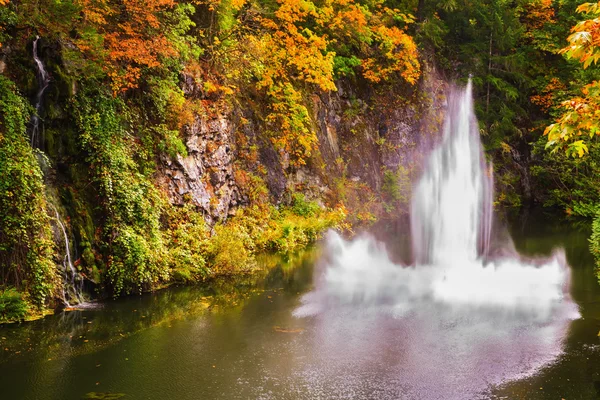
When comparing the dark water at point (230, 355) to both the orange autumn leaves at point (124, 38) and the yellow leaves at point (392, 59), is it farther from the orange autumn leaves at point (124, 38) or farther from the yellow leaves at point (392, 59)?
the yellow leaves at point (392, 59)

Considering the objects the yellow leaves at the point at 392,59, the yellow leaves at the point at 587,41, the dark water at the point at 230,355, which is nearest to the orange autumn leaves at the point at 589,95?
the yellow leaves at the point at 587,41

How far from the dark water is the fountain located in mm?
75

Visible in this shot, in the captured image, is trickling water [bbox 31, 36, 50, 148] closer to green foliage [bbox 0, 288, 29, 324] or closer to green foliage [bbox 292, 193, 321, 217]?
green foliage [bbox 0, 288, 29, 324]

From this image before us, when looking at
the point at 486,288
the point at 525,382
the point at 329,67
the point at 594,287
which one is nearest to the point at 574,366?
the point at 525,382

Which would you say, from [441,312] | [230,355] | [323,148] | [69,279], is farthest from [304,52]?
[230,355]

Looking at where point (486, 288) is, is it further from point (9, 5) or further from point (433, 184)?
point (433, 184)

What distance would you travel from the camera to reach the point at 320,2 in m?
23.2

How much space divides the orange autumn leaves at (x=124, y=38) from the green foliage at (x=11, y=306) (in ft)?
17.9

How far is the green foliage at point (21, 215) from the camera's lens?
10125 mm

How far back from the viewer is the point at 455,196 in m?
26.4

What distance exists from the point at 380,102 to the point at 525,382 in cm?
2149

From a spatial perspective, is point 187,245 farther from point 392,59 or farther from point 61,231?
point 392,59

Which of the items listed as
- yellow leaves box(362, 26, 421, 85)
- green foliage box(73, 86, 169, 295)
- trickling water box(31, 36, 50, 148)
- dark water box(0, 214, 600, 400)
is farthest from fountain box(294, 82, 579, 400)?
yellow leaves box(362, 26, 421, 85)

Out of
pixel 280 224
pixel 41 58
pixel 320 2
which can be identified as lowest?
pixel 280 224
